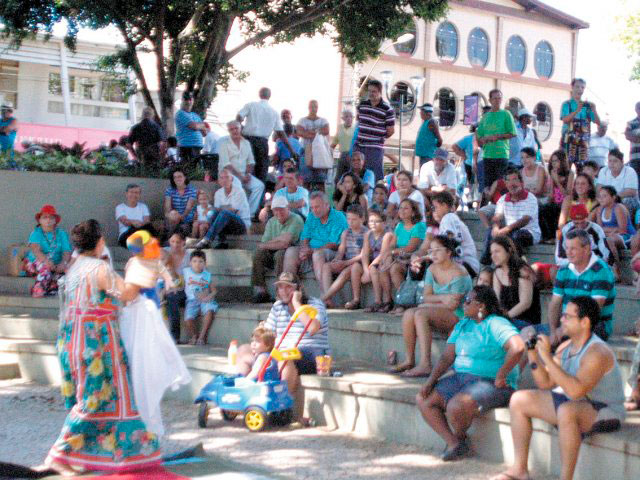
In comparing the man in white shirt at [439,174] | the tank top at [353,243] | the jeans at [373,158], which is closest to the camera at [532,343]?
the tank top at [353,243]

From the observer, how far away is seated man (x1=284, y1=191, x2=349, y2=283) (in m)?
11.0

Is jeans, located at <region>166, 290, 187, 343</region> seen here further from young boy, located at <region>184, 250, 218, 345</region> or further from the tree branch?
the tree branch

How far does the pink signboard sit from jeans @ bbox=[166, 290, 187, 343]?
53.8 ft

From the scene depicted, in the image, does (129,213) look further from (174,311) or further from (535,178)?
(535,178)

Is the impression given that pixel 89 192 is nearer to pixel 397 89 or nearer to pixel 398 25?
pixel 398 25

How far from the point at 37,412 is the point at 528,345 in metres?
4.90

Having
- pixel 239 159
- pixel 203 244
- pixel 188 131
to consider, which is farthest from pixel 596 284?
pixel 188 131

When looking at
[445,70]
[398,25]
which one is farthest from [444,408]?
[445,70]

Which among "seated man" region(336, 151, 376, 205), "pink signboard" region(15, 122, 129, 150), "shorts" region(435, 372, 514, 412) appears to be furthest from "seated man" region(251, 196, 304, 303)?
"pink signboard" region(15, 122, 129, 150)

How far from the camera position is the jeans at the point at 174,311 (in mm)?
10820

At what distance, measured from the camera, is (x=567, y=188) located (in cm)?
1154

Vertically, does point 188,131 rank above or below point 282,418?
above

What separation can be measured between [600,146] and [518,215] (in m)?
4.00

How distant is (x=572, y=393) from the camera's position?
5957mm
